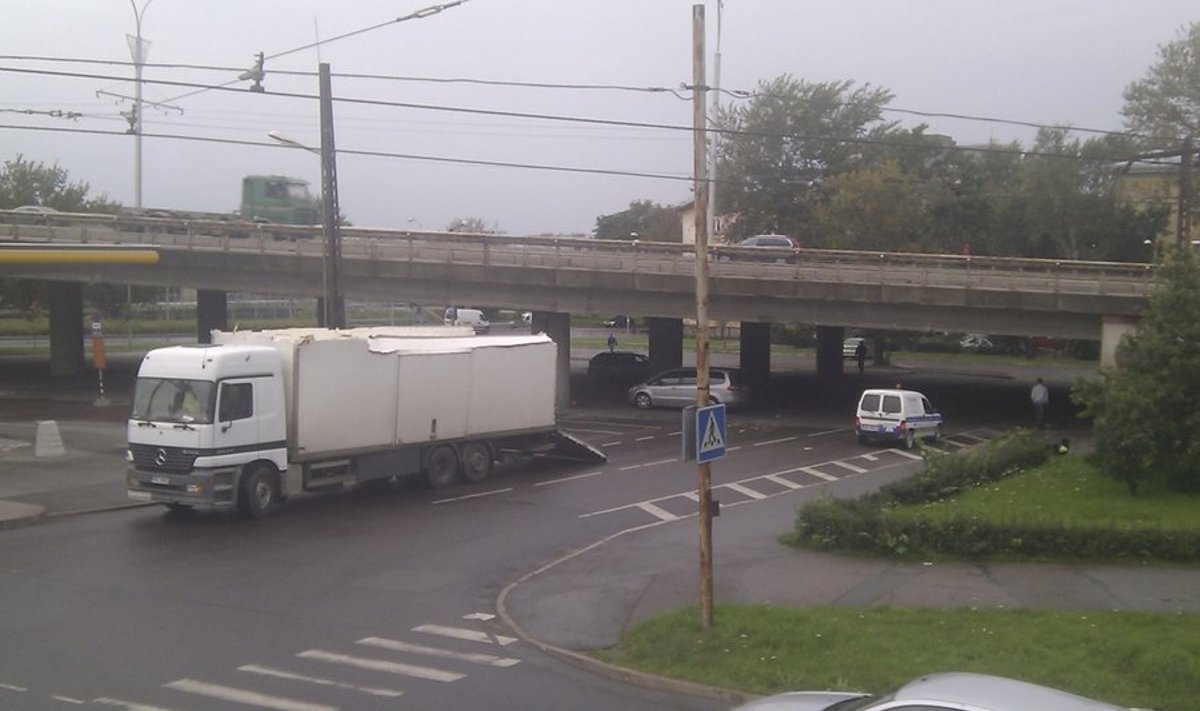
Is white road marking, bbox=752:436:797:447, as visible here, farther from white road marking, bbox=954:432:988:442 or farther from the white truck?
the white truck

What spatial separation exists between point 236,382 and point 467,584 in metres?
7.40

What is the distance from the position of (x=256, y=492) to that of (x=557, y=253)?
24070mm

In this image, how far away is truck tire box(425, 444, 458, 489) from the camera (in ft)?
87.9

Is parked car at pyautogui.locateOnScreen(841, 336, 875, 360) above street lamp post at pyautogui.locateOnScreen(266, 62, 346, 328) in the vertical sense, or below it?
below

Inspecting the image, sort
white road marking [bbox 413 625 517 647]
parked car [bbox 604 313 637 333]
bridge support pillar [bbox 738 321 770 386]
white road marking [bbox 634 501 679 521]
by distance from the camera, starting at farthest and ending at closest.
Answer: parked car [bbox 604 313 637 333] → bridge support pillar [bbox 738 321 770 386] → white road marking [bbox 634 501 679 521] → white road marking [bbox 413 625 517 647]

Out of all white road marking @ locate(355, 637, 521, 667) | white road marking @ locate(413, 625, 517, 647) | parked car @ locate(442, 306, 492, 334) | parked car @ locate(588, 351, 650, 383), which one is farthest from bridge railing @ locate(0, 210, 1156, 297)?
white road marking @ locate(355, 637, 521, 667)

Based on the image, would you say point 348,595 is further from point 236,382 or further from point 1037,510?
point 1037,510

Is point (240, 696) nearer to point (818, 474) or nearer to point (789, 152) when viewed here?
point (818, 474)

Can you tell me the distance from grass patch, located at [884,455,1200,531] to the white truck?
10.6m

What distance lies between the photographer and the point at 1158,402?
22828mm

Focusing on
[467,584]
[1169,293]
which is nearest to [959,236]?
[1169,293]

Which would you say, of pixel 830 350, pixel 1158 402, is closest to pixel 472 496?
pixel 1158 402

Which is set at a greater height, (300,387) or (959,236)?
(959,236)

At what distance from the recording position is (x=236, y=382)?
883 inches
